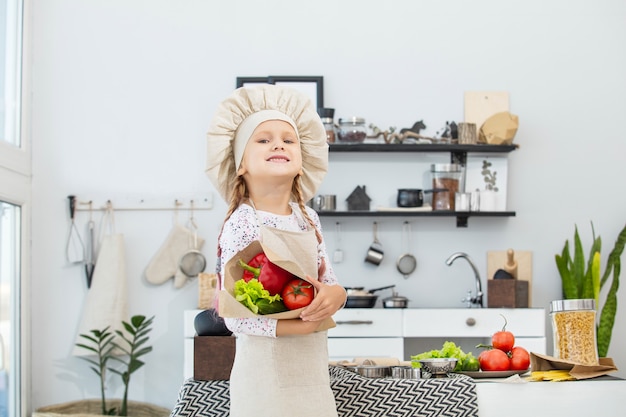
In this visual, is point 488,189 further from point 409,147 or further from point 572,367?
point 572,367

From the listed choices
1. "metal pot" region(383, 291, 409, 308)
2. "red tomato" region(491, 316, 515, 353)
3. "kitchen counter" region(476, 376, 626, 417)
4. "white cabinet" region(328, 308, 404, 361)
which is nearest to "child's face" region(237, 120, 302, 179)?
"kitchen counter" region(476, 376, 626, 417)

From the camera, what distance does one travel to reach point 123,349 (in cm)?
475

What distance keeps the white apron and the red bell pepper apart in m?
0.08

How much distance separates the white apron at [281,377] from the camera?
1968 mm

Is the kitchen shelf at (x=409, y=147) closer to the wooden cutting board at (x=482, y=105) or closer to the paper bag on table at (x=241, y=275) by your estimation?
the wooden cutting board at (x=482, y=105)

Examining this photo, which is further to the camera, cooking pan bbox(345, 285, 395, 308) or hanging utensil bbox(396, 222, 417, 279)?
hanging utensil bbox(396, 222, 417, 279)

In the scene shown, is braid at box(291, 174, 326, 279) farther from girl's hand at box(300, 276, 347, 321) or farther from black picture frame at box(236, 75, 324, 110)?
black picture frame at box(236, 75, 324, 110)

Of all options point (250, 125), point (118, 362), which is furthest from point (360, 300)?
point (250, 125)

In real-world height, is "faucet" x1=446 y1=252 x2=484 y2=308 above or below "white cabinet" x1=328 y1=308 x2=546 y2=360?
above

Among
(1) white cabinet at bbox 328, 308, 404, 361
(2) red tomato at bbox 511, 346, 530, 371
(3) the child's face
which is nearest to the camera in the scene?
(3) the child's face

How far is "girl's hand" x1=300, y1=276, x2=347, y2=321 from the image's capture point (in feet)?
6.31

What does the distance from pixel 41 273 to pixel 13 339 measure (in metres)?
0.44

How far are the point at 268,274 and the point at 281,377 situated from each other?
25cm

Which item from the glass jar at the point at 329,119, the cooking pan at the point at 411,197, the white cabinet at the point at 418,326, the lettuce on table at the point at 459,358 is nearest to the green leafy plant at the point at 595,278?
the white cabinet at the point at 418,326
